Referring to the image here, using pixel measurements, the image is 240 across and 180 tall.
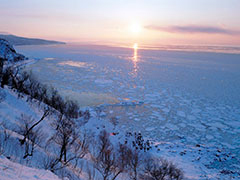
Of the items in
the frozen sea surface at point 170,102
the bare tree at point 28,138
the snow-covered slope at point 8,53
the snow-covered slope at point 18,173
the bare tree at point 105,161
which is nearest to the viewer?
the snow-covered slope at point 18,173

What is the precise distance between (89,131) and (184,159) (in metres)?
6.66

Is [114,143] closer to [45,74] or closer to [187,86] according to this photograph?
[187,86]

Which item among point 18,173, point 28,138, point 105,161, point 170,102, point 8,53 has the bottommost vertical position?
point 105,161

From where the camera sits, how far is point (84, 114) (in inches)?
612

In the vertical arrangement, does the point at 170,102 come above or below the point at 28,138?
below

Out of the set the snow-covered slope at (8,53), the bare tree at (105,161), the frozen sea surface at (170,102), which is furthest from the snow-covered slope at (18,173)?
the snow-covered slope at (8,53)

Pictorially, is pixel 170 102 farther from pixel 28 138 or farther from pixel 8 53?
pixel 8 53

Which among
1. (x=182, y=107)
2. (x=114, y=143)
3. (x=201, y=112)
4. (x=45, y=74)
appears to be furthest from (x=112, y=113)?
(x=45, y=74)

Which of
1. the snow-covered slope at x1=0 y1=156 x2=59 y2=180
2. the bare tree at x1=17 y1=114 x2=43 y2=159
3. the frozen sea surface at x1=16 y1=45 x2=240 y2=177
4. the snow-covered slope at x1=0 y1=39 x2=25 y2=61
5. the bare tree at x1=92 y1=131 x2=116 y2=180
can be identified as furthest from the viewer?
the snow-covered slope at x1=0 y1=39 x2=25 y2=61

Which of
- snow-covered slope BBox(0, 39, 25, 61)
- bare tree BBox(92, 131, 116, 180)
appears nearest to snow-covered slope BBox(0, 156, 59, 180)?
bare tree BBox(92, 131, 116, 180)

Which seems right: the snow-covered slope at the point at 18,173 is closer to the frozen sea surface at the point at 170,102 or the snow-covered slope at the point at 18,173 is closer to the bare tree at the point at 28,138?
the bare tree at the point at 28,138

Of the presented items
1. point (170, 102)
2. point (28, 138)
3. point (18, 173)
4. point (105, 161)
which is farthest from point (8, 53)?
point (18, 173)

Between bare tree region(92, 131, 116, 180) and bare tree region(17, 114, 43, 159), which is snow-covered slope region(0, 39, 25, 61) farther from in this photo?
bare tree region(92, 131, 116, 180)

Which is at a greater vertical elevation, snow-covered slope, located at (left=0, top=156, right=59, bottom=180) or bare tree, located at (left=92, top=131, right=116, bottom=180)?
snow-covered slope, located at (left=0, top=156, right=59, bottom=180)
